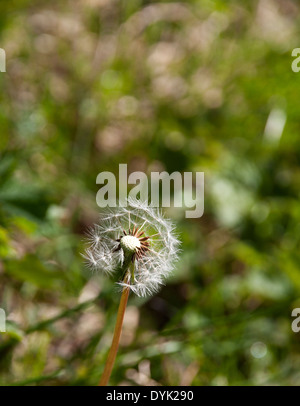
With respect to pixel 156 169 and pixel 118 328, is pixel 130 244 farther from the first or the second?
pixel 156 169

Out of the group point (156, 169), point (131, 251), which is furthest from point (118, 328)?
point (156, 169)

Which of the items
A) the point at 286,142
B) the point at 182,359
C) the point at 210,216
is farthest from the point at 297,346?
the point at 286,142

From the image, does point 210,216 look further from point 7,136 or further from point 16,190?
point 16,190

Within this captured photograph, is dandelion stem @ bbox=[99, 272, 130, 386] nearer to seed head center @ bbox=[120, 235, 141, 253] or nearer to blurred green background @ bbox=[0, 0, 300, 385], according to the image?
seed head center @ bbox=[120, 235, 141, 253]

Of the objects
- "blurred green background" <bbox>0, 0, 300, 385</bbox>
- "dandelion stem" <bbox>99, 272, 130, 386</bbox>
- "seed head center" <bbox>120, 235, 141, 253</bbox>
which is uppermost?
→ "blurred green background" <bbox>0, 0, 300, 385</bbox>

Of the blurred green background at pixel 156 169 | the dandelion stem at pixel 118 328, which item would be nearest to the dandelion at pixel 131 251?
the dandelion stem at pixel 118 328

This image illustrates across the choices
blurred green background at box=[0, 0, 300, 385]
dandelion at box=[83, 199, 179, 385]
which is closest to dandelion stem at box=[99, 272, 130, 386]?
dandelion at box=[83, 199, 179, 385]
